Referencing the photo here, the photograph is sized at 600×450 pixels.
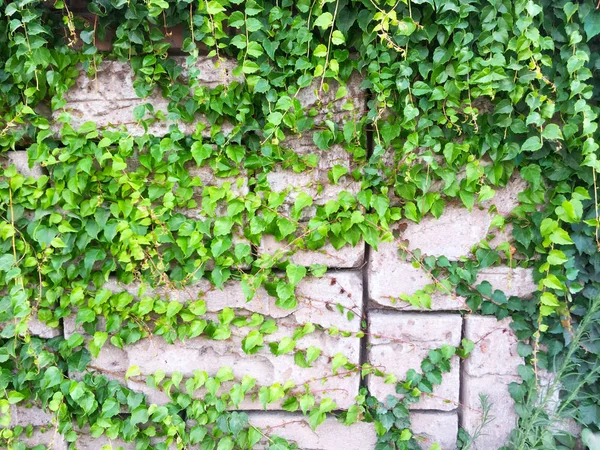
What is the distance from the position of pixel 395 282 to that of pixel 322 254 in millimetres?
331

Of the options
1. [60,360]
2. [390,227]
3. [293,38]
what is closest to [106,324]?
[60,360]

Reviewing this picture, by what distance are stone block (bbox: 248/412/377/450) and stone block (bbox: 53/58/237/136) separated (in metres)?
1.26

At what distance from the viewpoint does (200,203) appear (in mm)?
1931

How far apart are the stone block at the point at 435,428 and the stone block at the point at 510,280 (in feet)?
1.97

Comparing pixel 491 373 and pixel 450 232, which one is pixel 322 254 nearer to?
pixel 450 232

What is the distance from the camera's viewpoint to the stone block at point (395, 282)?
6.41ft

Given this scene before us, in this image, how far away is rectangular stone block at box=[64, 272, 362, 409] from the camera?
1.97 m

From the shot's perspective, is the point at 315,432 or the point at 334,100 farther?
the point at 315,432

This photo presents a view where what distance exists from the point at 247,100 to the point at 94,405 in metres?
1.42

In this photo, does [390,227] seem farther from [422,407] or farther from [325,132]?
[422,407]

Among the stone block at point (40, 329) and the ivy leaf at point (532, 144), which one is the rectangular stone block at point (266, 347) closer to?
the stone block at point (40, 329)

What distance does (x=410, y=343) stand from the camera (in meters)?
2.00

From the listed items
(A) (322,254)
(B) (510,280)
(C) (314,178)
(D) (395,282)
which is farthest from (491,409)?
(C) (314,178)

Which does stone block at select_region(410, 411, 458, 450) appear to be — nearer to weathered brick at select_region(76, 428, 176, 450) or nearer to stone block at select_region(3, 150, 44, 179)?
weathered brick at select_region(76, 428, 176, 450)
